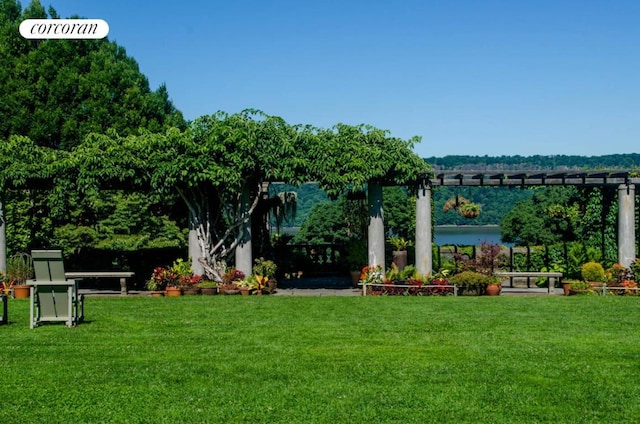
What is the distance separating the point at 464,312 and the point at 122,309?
20.2 feet

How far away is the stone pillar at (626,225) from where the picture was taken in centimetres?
2100

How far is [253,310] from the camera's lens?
15.6 m

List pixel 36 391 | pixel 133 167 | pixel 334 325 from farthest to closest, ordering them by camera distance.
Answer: pixel 133 167
pixel 334 325
pixel 36 391

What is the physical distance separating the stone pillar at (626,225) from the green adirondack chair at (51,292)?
13373 millimetres

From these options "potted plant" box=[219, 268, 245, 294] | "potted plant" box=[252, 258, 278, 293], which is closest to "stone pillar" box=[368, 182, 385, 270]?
"potted plant" box=[252, 258, 278, 293]

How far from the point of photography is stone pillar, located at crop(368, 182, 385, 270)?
2062 cm

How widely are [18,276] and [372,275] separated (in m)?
8.01

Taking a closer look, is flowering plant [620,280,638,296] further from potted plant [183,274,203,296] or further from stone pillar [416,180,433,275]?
potted plant [183,274,203,296]

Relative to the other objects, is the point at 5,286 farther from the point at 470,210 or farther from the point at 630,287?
the point at 630,287

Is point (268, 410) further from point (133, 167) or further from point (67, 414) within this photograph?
point (133, 167)

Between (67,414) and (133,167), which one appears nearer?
(67,414)

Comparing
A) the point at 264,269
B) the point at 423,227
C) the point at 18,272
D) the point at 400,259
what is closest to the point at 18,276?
the point at 18,272

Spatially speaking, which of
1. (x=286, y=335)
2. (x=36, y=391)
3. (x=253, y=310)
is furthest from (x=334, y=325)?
(x=36, y=391)

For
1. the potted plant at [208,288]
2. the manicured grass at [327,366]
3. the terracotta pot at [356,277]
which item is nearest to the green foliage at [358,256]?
the terracotta pot at [356,277]
